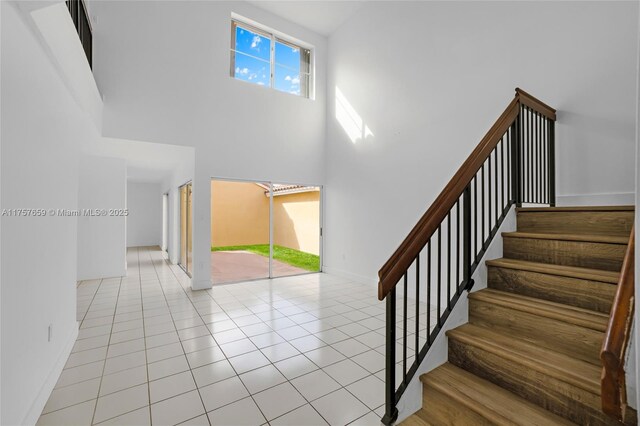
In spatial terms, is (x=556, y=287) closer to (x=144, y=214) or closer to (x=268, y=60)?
(x=268, y=60)

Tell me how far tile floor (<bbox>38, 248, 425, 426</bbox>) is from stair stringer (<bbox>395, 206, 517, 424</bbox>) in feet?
1.03

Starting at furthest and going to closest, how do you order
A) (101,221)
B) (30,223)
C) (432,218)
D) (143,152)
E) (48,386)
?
(101,221) → (143,152) → (48,386) → (30,223) → (432,218)

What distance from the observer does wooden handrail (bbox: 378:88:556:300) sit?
163cm

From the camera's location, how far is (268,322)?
12.1ft

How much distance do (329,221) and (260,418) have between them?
4741 millimetres

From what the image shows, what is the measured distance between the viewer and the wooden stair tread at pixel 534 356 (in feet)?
4.54

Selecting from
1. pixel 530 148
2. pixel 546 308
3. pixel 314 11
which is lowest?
pixel 546 308

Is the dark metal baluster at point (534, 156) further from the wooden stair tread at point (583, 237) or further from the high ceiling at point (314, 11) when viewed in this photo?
the high ceiling at point (314, 11)

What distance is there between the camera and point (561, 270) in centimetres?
188

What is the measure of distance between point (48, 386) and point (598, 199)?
4869 mm

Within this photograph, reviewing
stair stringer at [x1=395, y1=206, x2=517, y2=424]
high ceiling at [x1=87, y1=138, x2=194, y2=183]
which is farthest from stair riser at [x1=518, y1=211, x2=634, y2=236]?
high ceiling at [x1=87, y1=138, x2=194, y2=183]

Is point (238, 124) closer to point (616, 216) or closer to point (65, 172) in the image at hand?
point (65, 172)

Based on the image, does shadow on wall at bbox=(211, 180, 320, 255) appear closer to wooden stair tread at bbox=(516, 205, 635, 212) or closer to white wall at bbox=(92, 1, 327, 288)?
white wall at bbox=(92, 1, 327, 288)

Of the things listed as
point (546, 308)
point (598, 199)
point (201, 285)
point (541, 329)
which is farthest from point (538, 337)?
point (201, 285)
